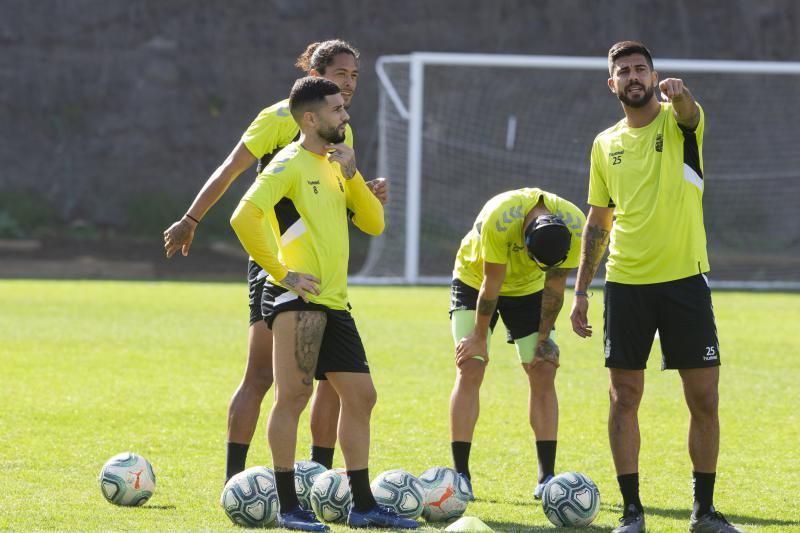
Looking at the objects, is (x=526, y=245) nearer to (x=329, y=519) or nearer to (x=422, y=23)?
(x=329, y=519)

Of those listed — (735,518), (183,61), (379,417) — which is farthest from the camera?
(183,61)

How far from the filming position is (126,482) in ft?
20.2

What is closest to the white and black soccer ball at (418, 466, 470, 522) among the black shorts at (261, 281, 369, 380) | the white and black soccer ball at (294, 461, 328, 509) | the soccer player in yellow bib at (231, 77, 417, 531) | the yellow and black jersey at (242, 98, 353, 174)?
the soccer player in yellow bib at (231, 77, 417, 531)

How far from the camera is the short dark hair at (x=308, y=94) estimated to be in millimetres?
5867

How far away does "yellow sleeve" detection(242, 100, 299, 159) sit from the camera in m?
6.45

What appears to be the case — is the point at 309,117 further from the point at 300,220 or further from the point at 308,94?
the point at 300,220

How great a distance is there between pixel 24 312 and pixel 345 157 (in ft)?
38.6

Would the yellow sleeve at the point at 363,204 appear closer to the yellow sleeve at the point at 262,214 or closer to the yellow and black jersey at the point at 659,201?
the yellow sleeve at the point at 262,214

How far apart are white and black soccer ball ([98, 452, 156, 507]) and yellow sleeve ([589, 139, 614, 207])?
2613mm

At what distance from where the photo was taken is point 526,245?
6.53 m

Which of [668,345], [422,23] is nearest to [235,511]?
[668,345]

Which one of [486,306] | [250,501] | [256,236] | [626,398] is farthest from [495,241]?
[250,501]

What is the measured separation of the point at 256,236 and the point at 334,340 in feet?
2.00

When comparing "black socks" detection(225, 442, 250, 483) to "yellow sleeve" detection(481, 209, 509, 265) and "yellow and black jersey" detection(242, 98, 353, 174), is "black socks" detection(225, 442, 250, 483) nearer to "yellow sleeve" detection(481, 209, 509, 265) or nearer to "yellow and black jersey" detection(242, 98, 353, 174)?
"yellow and black jersey" detection(242, 98, 353, 174)
